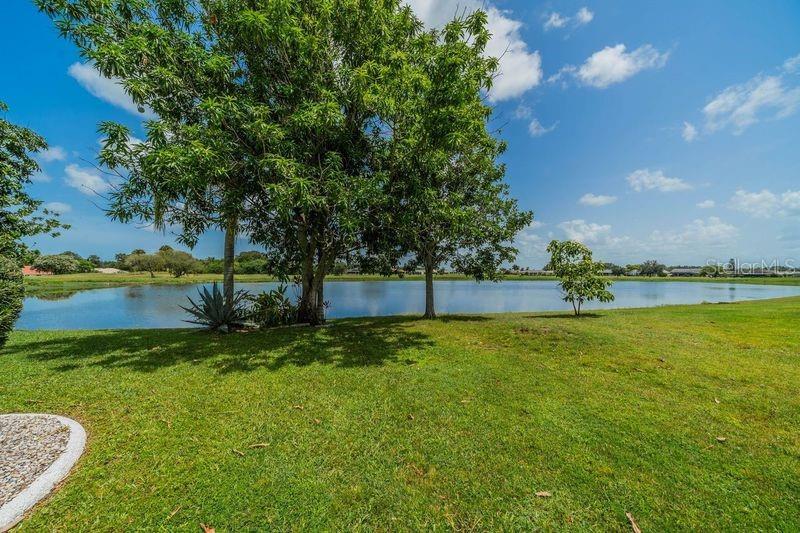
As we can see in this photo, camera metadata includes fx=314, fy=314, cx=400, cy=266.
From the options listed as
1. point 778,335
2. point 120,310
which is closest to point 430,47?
point 778,335

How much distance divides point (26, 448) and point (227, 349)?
13.2ft

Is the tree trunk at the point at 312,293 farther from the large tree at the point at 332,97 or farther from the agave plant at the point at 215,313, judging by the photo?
the agave plant at the point at 215,313

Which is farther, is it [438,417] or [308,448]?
[438,417]

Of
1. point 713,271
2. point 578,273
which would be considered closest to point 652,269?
point 713,271

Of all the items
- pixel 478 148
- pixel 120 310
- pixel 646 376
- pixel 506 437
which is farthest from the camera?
pixel 120 310

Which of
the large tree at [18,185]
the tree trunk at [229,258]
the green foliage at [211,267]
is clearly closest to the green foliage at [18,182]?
the large tree at [18,185]

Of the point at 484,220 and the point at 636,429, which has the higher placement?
the point at 484,220

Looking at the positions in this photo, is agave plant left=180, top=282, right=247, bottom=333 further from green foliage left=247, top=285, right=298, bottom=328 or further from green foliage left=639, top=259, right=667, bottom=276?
green foliage left=639, top=259, right=667, bottom=276

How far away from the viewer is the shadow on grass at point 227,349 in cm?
618

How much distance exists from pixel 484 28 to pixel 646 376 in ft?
26.4

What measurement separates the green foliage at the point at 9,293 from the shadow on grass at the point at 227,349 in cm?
71

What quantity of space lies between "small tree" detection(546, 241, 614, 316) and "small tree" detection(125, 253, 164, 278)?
7459 centimetres

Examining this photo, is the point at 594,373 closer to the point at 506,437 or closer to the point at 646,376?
the point at 646,376

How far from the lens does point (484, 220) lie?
13.1 m
